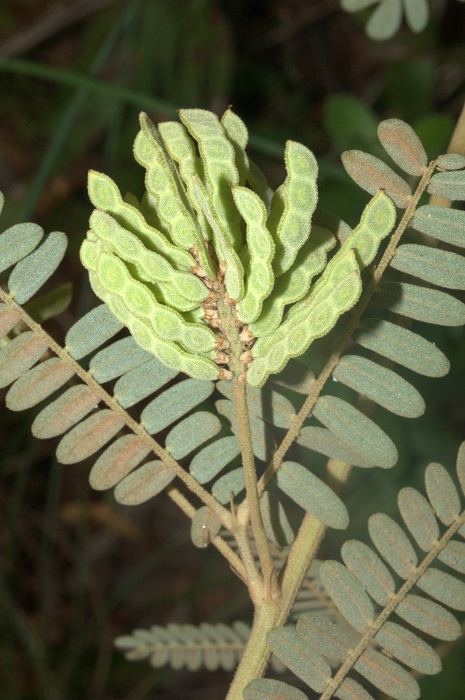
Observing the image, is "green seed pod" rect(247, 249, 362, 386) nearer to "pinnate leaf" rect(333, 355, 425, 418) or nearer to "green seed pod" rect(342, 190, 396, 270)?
"green seed pod" rect(342, 190, 396, 270)

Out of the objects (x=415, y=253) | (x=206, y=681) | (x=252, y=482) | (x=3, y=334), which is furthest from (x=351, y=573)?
(x=206, y=681)

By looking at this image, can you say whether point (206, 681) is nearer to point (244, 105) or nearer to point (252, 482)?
point (244, 105)

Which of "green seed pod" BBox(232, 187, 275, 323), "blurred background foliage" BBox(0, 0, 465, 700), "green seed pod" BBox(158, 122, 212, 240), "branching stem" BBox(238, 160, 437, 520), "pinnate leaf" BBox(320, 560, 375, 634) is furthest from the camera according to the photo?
"blurred background foliage" BBox(0, 0, 465, 700)

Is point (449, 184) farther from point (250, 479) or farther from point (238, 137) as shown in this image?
point (250, 479)

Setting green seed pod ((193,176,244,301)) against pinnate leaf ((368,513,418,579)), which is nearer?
green seed pod ((193,176,244,301))

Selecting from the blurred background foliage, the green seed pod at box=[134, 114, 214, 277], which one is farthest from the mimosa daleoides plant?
the blurred background foliage

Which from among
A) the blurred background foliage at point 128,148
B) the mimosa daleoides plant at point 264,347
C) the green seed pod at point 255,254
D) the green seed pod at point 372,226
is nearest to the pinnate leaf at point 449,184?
the mimosa daleoides plant at point 264,347

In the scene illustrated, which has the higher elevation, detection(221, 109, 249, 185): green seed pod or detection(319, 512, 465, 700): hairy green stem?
detection(221, 109, 249, 185): green seed pod
